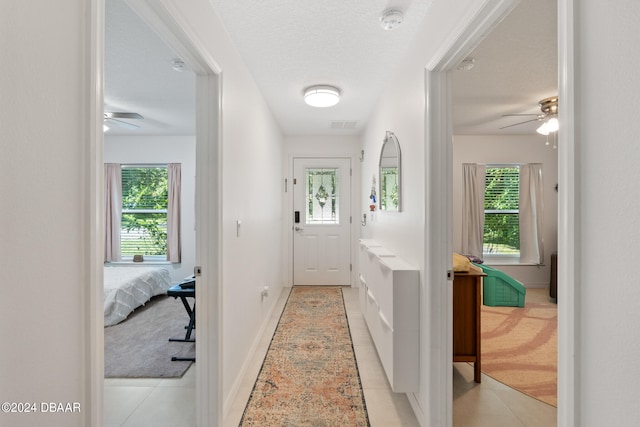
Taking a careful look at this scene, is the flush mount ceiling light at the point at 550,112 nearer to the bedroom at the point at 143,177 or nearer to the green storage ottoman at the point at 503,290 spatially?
the green storage ottoman at the point at 503,290

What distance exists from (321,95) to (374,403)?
253cm

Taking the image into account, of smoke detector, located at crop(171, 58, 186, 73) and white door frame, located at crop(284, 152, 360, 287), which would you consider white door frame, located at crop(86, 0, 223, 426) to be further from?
white door frame, located at crop(284, 152, 360, 287)

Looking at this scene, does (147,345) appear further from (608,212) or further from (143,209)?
(608,212)

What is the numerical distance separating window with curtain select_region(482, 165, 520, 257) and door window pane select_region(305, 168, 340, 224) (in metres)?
2.38

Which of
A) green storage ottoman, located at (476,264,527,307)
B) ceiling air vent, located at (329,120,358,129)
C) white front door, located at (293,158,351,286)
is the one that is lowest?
green storage ottoman, located at (476,264,527,307)

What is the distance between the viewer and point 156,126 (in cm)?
434

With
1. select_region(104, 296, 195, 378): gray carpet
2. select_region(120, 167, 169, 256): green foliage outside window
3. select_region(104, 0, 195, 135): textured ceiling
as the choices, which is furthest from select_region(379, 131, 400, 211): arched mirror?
select_region(120, 167, 169, 256): green foliage outside window

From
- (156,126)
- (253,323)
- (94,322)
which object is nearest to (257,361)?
(253,323)

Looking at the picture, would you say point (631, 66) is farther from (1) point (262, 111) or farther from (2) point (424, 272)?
(1) point (262, 111)

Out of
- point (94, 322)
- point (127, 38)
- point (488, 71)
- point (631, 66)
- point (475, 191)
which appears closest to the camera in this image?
point (631, 66)

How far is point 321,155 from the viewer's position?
4.73 m

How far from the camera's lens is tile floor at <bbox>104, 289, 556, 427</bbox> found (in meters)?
1.81

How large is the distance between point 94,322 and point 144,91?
2.93 m

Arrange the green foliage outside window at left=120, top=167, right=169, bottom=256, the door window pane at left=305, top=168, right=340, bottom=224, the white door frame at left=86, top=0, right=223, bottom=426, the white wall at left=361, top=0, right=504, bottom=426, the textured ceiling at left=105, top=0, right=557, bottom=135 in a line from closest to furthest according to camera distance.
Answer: the white wall at left=361, top=0, right=504, bottom=426 → the white door frame at left=86, top=0, right=223, bottom=426 → the textured ceiling at left=105, top=0, right=557, bottom=135 → the door window pane at left=305, top=168, right=340, bottom=224 → the green foliage outside window at left=120, top=167, right=169, bottom=256
